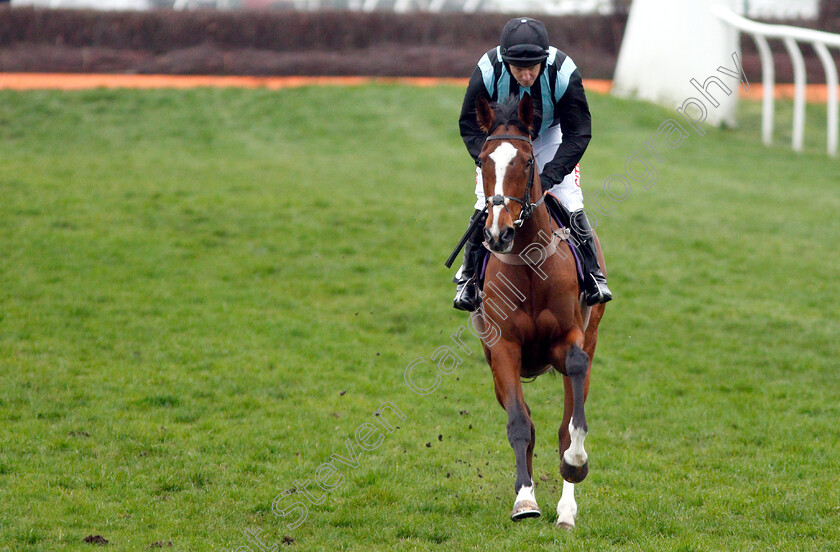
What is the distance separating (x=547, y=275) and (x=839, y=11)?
74.2 ft

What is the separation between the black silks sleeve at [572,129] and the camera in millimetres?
5656

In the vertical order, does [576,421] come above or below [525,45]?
below

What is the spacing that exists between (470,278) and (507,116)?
1.19 metres

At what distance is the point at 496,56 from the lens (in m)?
5.75

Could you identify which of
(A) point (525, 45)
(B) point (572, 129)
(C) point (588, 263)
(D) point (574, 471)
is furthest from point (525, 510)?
(A) point (525, 45)

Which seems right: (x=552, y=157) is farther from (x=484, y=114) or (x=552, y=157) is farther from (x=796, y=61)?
(x=796, y=61)

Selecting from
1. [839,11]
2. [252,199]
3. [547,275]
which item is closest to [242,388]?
[547,275]

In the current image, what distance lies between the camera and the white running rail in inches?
742

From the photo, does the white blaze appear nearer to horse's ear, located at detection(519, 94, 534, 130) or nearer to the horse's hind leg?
horse's ear, located at detection(519, 94, 534, 130)

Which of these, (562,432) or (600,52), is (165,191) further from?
(600,52)

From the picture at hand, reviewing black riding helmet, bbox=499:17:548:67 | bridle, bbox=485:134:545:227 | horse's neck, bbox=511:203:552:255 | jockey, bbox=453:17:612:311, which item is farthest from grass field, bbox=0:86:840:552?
black riding helmet, bbox=499:17:548:67

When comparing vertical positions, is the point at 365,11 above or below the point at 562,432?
above

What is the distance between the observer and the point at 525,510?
5.04m

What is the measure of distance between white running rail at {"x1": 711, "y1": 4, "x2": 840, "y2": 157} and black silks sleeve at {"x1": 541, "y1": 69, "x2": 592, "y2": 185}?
14.6 m
